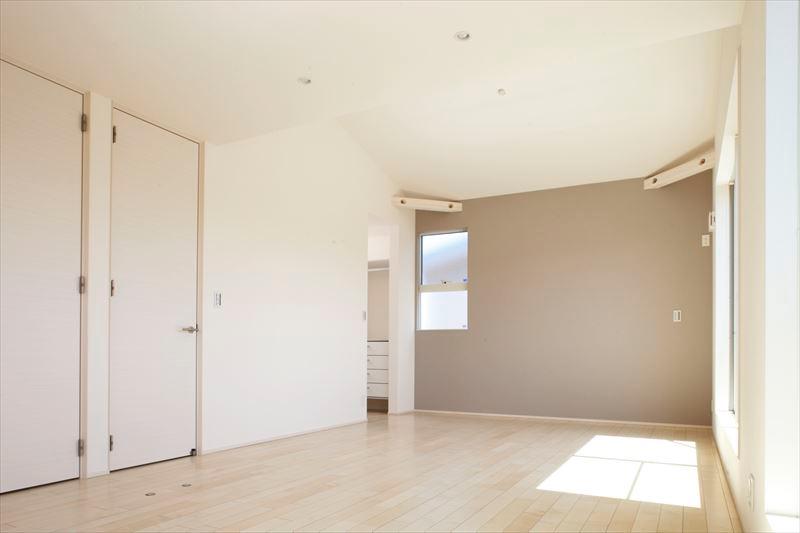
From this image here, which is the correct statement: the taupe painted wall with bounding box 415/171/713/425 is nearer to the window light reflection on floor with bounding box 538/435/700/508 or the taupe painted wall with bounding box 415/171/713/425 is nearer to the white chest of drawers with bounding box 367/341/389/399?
the white chest of drawers with bounding box 367/341/389/399

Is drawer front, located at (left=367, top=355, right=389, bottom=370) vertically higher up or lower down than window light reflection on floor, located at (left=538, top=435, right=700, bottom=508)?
higher up

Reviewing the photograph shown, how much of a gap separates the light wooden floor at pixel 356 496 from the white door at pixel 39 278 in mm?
264

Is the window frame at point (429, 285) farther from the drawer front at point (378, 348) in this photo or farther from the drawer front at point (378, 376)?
the drawer front at point (378, 376)

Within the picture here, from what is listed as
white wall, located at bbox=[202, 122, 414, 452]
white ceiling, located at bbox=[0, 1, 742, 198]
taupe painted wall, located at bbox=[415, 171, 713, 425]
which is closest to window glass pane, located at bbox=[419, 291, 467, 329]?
taupe painted wall, located at bbox=[415, 171, 713, 425]

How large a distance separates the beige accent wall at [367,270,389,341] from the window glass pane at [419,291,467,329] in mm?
1358

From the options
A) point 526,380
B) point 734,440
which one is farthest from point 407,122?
point 734,440

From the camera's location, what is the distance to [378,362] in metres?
8.17

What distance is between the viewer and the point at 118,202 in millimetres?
4398

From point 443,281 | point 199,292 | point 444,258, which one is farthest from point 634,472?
point 444,258

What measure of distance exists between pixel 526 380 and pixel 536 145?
2853 mm

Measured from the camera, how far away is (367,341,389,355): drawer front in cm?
812

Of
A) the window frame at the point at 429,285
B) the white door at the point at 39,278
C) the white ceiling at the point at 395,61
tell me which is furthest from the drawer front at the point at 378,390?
the white door at the point at 39,278

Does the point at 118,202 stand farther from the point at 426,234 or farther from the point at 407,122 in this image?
the point at 426,234

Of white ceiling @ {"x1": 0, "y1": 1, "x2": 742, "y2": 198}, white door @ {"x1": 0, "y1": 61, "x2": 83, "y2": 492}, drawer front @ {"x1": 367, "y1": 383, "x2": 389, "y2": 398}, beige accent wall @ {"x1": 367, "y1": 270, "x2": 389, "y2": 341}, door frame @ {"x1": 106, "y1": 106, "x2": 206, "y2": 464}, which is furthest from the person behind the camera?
beige accent wall @ {"x1": 367, "y1": 270, "x2": 389, "y2": 341}
